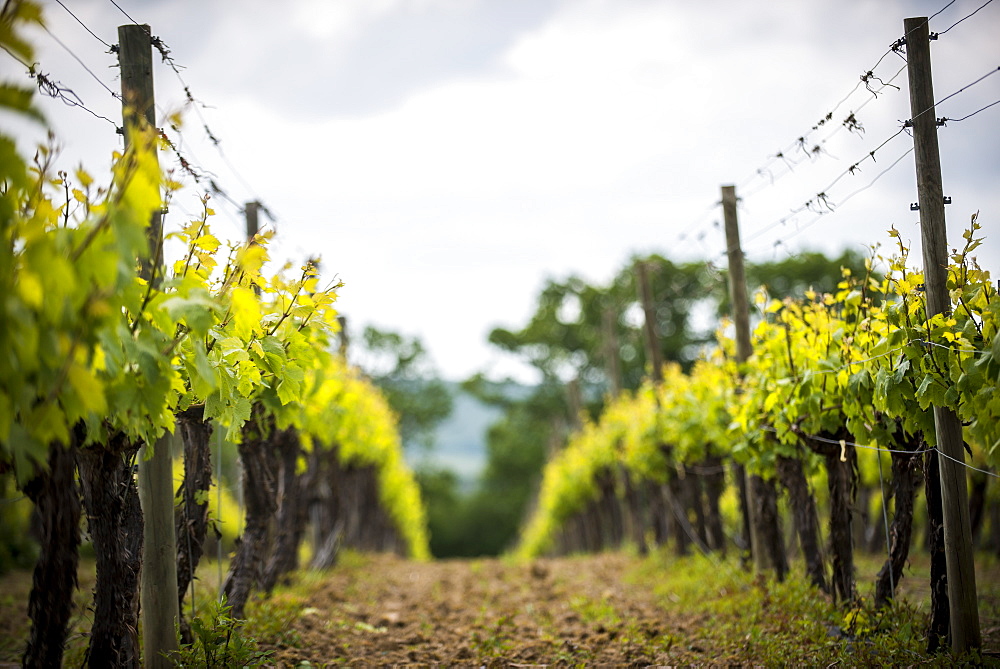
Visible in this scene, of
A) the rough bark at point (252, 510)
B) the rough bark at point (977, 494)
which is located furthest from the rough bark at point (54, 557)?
the rough bark at point (977, 494)

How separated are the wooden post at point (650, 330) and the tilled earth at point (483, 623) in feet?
11.8

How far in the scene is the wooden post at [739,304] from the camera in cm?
873

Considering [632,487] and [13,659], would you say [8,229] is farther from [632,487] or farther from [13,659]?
[632,487]

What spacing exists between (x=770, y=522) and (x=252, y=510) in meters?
5.71

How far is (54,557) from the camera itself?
3506 mm

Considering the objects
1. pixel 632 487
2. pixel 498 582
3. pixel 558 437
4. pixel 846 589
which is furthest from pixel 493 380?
pixel 846 589

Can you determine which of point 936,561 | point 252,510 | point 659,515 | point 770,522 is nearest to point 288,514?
point 252,510

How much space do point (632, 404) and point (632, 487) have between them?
294 cm

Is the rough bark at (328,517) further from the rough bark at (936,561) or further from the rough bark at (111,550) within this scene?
the rough bark at (936,561)

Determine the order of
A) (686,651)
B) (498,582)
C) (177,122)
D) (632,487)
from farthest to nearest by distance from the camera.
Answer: (632,487)
(498,582)
(686,651)
(177,122)

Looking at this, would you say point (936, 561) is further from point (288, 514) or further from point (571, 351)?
point (571, 351)

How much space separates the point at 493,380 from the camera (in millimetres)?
44750

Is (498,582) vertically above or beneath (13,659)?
beneath

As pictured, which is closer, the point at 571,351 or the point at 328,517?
the point at 328,517
